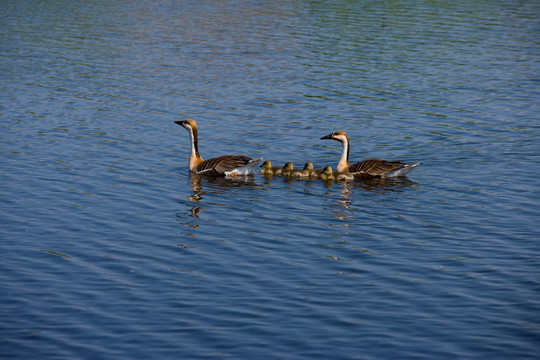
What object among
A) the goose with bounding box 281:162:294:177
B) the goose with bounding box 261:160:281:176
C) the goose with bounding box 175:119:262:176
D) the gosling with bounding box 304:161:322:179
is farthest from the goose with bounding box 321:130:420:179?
the goose with bounding box 175:119:262:176

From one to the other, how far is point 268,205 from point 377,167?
3832 mm

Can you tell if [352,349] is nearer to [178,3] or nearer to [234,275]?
[234,275]

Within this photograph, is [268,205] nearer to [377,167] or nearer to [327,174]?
[327,174]

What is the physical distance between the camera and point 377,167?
888 inches

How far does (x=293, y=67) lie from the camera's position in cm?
3953

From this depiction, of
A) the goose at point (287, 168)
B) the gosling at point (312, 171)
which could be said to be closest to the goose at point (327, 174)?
the gosling at point (312, 171)

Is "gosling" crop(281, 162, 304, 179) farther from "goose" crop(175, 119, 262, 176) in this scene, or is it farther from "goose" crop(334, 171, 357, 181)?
"goose" crop(334, 171, 357, 181)

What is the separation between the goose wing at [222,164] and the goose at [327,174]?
2096mm

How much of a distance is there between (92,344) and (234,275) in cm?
364

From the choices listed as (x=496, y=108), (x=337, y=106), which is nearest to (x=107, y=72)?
(x=337, y=106)

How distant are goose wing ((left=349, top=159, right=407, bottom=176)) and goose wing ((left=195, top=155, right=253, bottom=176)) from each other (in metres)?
3.13

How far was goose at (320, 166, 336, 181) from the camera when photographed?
22.8 m

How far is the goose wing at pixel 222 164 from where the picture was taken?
22891mm

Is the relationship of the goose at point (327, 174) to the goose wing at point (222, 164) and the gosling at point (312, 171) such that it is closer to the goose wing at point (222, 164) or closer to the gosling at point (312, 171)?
the gosling at point (312, 171)
